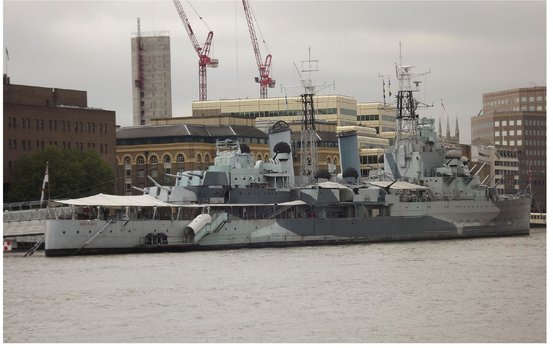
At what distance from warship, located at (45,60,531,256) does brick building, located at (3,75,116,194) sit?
96.0 feet

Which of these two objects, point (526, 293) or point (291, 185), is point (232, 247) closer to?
point (291, 185)

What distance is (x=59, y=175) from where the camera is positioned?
4766 inches

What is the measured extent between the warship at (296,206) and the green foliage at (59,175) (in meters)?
19.4

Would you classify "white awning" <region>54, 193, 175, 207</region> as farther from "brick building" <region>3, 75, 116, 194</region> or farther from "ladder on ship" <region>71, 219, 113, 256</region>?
"brick building" <region>3, 75, 116, 194</region>

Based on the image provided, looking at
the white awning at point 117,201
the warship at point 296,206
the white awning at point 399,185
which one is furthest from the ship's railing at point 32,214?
the white awning at point 399,185

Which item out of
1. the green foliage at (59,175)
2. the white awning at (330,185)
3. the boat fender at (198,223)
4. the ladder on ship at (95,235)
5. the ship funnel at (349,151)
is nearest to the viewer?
the ladder on ship at (95,235)

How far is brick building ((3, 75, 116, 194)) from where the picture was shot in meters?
130

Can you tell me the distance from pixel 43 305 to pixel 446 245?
45187mm

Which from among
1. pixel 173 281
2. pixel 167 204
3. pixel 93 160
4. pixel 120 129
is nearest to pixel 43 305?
pixel 173 281

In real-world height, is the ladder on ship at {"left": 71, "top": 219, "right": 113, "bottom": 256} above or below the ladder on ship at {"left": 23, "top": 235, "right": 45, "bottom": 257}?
above

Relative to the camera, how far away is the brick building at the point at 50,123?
130 metres

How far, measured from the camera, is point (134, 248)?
90000 millimetres

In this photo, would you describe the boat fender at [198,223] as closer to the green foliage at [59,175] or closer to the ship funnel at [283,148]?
the ship funnel at [283,148]

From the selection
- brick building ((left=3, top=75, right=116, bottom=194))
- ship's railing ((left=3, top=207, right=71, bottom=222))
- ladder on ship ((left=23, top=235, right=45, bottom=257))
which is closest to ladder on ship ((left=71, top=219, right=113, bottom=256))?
ladder on ship ((left=23, top=235, right=45, bottom=257))
